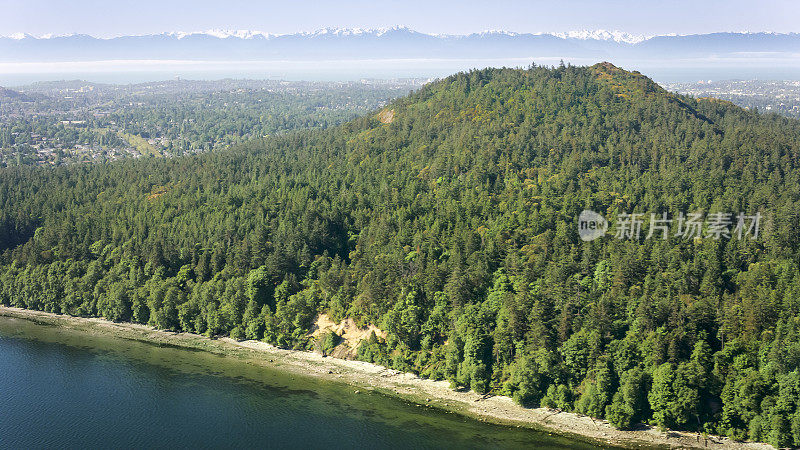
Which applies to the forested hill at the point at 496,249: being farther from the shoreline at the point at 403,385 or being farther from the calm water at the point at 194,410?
the calm water at the point at 194,410

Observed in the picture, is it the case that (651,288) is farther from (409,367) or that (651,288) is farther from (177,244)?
(177,244)

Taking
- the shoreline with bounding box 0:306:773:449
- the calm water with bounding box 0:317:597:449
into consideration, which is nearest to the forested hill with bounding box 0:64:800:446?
the shoreline with bounding box 0:306:773:449

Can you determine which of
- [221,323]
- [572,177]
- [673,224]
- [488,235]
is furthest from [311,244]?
[673,224]

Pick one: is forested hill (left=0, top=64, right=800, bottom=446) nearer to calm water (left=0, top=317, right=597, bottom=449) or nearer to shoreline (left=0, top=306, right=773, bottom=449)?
shoreline (left=0, top=306, right=773, bottom=449)

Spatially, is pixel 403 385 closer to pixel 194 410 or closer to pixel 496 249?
pixel 194 410

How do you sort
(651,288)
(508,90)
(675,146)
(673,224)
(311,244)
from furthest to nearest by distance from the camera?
(508,90) → (675,146) → (311,244) → (673,224) → (651,288)

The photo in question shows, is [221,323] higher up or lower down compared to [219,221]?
lower down

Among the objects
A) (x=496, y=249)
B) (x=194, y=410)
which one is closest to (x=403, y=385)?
(x=194, y=410)

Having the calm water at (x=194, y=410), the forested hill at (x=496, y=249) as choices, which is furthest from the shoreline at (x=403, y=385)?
the calm water at (x=194, y=410)
